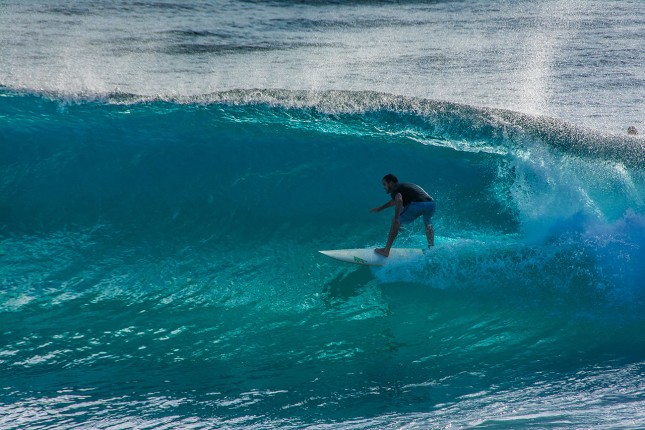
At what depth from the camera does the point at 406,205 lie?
9.00m

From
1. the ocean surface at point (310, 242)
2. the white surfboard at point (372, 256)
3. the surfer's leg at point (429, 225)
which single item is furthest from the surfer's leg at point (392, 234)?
the surfer's leg at point (429, 225)

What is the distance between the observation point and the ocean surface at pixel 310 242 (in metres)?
7.15

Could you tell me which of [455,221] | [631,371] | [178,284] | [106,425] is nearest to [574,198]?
[455,221]

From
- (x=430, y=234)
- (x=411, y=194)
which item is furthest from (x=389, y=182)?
(x=430, y=234)

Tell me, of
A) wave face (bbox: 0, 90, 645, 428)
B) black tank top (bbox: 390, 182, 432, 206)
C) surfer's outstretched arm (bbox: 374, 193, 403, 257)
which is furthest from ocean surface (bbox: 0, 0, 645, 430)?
black tank top (bbox: 390, 182, 432, 206)

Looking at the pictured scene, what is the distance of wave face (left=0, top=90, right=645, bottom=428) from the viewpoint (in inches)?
280

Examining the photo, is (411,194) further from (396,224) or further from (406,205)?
(396,224)

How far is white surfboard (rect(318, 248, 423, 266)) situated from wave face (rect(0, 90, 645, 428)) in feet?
0.40

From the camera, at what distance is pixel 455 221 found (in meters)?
10.3

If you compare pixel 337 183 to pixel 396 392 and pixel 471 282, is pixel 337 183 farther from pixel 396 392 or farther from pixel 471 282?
pixel 396 392

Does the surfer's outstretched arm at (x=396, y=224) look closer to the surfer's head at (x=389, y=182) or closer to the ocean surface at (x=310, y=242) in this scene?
the surfer's head at (x=389, y=182)

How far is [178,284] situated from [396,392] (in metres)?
3.19

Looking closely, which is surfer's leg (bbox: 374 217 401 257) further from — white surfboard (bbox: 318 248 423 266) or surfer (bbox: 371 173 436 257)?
white surfboard (bbox: 318 248 423 266)

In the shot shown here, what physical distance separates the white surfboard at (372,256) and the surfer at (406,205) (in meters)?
0.08
